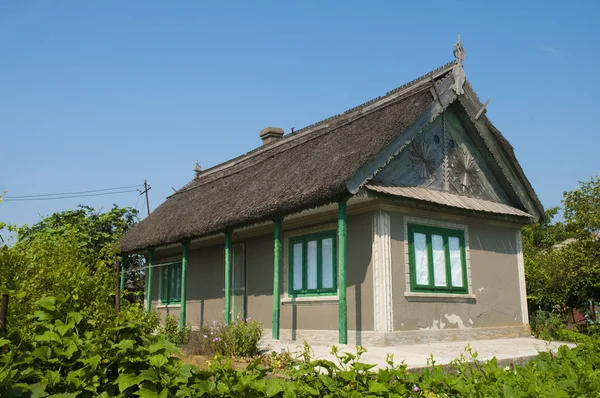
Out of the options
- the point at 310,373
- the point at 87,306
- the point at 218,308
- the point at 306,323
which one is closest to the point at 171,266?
the point at 218,308

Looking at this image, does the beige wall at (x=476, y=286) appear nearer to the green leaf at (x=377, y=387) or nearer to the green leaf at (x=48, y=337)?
the green leaf at (x=377, y=387)

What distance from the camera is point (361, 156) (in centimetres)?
1029

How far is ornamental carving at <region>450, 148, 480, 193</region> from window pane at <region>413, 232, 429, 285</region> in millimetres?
2096

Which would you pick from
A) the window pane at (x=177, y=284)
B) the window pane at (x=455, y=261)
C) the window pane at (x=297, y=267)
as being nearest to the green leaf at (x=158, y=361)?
the window pane at (x=297, y=267)

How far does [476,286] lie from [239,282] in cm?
587

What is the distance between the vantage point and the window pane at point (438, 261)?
38.3ft

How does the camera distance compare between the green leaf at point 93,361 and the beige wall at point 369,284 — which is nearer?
the green leaf at point 93,361

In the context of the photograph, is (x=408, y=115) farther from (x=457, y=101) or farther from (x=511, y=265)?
(x=511, y=265)

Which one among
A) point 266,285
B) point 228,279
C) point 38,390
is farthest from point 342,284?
point 38,390

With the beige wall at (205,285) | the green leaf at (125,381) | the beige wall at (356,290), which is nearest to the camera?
the green leaf at (125,381)

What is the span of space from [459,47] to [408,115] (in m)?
2.47

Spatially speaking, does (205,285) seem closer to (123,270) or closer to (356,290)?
(123,270)

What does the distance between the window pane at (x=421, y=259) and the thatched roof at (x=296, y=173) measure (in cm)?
230

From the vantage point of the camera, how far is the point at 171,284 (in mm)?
17547
